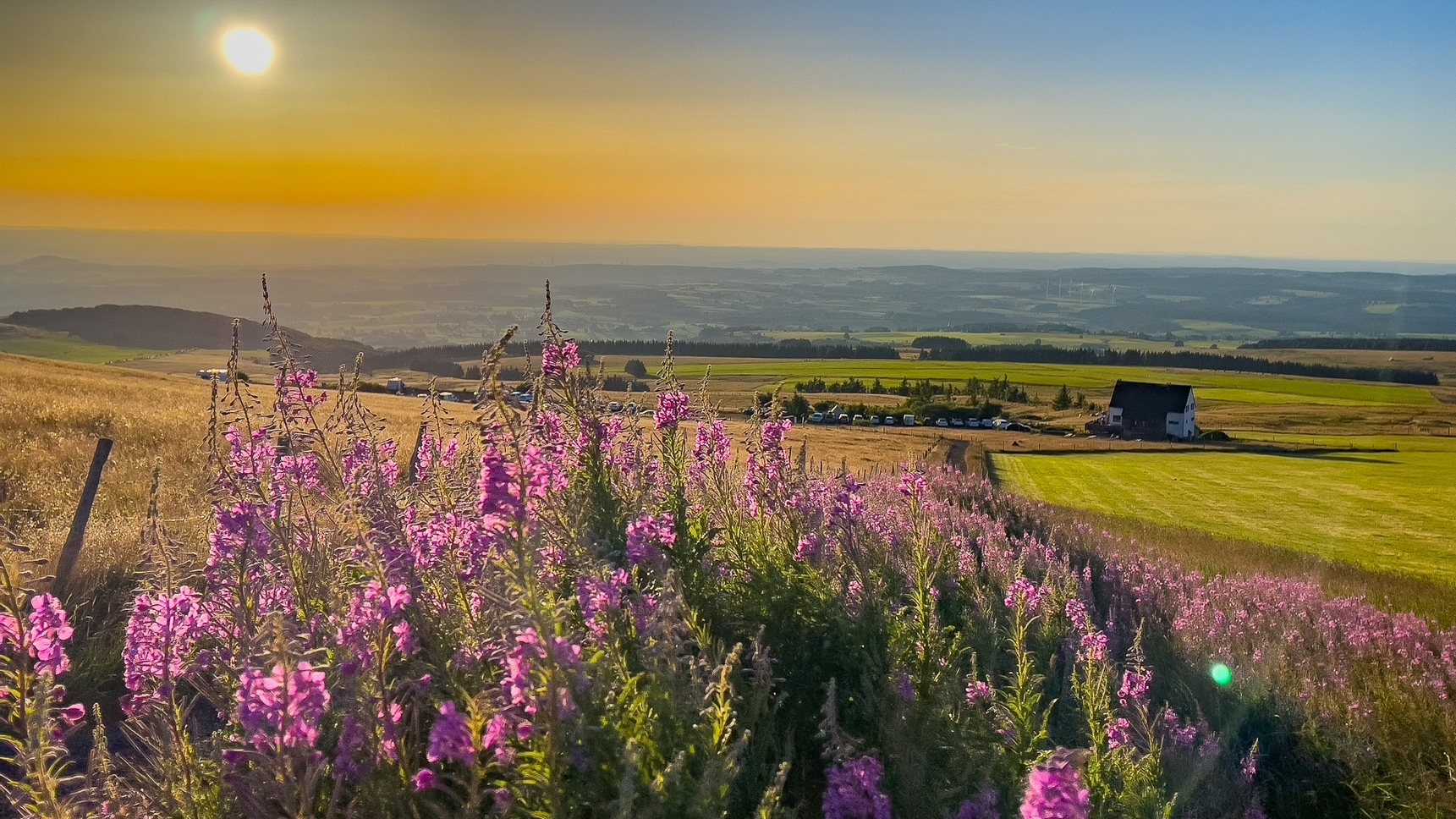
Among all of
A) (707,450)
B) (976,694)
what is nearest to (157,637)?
(976,694)

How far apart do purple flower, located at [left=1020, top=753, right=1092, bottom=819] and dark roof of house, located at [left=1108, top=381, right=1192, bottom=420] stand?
61.7 metres

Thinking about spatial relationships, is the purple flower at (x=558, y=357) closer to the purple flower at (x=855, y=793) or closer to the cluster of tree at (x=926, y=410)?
the purple flower at (x=855, y=793)

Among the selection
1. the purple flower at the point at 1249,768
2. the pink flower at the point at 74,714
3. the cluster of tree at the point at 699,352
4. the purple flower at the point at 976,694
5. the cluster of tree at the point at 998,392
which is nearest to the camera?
the pink flower at the point at 74,714

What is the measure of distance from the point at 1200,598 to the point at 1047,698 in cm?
438

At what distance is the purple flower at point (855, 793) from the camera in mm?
2980

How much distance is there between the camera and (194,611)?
343 centimetres

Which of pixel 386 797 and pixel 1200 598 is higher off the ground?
pixel 386 797

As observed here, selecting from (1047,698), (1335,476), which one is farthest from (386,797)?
(1335,476)

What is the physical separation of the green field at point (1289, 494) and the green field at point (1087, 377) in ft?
130

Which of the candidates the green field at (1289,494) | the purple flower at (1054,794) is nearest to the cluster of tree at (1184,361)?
the green field at (1289,494)

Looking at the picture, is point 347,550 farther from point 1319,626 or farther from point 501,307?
point 501,307

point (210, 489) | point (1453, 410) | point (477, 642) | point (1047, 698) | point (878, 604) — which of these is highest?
point (210, 489)

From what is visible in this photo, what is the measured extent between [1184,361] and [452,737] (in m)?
125

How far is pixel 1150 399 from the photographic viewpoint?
60.4 m
